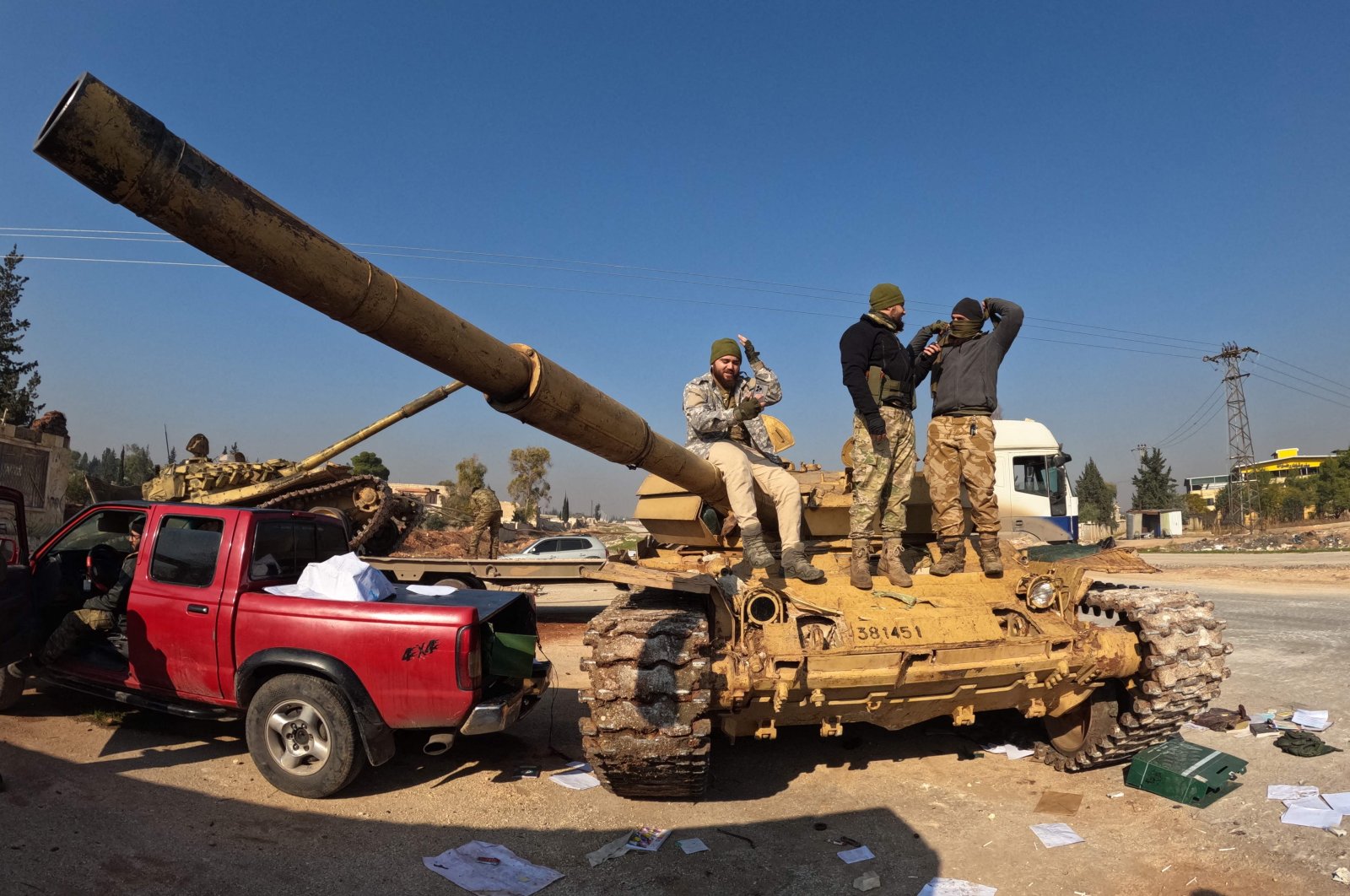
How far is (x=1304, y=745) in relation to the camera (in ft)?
19.2

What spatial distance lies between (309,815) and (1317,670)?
9.90m

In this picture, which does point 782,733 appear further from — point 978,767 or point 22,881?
point 22,881

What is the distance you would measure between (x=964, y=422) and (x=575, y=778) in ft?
12.7

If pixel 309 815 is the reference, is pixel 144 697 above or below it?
above

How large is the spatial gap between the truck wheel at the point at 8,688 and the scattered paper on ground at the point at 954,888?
21.8ft

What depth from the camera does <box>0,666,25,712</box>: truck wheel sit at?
6148 millimetres

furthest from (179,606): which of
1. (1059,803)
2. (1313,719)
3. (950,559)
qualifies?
(1313,719)

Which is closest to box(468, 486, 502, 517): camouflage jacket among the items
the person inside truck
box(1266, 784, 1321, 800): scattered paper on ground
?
the person inside truck

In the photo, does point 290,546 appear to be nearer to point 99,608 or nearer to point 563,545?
point 99,608

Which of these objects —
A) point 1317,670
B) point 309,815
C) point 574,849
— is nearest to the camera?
point 574,849

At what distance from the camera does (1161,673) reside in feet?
17.1

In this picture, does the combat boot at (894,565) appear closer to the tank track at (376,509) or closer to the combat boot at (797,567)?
the combat boot at (797,567)

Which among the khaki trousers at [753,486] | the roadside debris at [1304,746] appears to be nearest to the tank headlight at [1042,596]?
the khaki trousers at [753,486]

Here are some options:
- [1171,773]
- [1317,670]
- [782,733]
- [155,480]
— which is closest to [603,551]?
[155,480]
